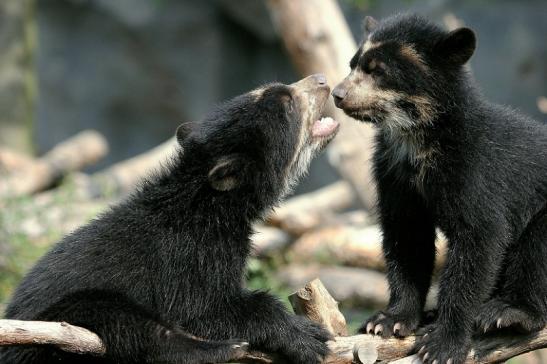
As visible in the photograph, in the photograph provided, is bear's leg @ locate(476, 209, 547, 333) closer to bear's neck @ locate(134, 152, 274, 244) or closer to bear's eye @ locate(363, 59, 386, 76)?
bear's eye @ locate(363, 59, 386, 76)

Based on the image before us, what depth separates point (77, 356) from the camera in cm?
463

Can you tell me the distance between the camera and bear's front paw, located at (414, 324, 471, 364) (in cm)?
487

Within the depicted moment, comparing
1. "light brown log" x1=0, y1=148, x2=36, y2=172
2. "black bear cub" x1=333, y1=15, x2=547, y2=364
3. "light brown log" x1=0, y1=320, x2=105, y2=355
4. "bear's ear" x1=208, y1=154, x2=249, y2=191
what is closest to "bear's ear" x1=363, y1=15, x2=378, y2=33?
"black bear cub" x1=333, y1=15, x2=547, y2=364

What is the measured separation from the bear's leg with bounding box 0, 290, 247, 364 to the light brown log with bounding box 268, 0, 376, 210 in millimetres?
5013

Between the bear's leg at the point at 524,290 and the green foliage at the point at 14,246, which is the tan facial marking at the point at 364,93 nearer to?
the bear's leg at the point at 524,290

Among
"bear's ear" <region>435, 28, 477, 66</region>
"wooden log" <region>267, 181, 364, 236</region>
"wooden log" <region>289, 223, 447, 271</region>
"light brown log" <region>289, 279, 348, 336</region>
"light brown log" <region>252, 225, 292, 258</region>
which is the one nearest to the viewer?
"bear's ear" <region>435, 28, 477, 66</region>

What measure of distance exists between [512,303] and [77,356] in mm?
2417

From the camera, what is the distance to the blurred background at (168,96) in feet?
33.4

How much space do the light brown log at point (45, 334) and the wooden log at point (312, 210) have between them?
5844 millimetres

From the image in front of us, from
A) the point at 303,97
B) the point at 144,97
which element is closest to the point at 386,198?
the point at 303,97

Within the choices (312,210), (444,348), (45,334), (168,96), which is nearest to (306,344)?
(444,348)

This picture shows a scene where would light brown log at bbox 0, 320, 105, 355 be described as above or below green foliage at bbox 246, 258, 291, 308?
below

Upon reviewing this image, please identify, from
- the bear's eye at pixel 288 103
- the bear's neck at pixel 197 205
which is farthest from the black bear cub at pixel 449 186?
the bear's neck at pixel 197 205

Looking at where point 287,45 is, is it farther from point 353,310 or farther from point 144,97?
point 144,97
